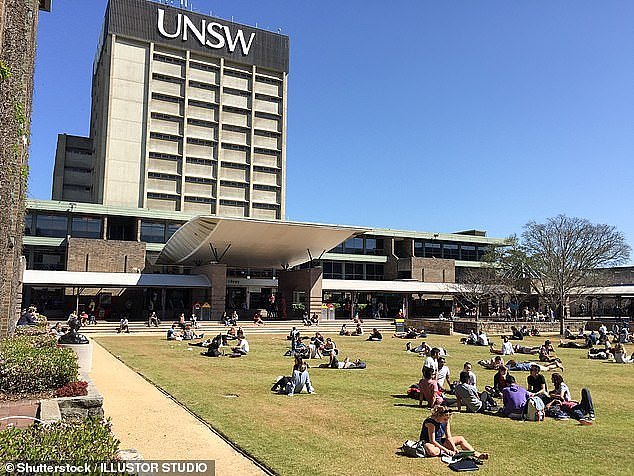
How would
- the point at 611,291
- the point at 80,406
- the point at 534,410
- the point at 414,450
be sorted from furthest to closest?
the point at 611,291 → the point at 534,410 → the point at 80,406 → the point at 414,450

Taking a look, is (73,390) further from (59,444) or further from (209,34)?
(209,34)

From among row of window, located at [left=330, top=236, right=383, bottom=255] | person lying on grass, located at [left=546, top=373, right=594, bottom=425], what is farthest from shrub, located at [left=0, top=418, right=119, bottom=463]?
row of window, located at [left=330, top=236, right=383, bottom=255]

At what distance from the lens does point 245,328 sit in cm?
4278

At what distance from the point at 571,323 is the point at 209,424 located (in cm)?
4339

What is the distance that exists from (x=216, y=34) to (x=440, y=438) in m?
89.4

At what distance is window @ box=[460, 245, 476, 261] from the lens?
77312mm

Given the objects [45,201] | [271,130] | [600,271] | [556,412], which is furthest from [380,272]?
[556,412]

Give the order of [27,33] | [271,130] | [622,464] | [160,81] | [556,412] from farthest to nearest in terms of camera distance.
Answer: [271,130] → [160,81] → [27,33] → [556,412] → [622,464]

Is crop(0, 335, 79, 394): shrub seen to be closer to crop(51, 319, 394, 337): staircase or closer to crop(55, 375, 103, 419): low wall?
crop(55, 375, 103, 419): low wall

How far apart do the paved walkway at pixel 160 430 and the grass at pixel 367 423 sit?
0.36 m

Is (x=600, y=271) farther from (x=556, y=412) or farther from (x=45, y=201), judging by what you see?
(x=45, y=201)

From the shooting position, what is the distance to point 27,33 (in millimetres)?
20875

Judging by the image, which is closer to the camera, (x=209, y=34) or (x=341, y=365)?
(x=341, y=365)

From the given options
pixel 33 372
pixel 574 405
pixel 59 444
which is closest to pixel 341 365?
pixel 574 405
